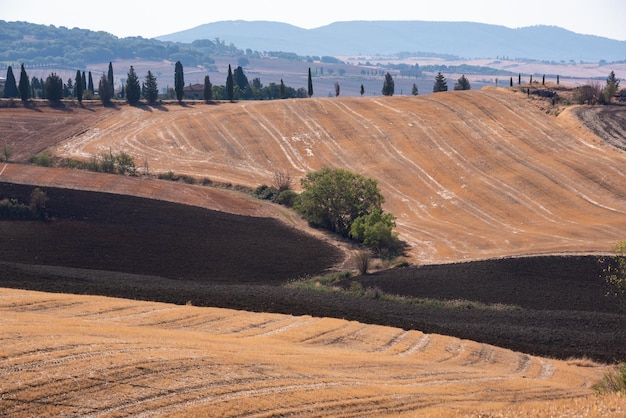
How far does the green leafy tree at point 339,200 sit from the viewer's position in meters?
79.2

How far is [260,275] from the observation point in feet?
199

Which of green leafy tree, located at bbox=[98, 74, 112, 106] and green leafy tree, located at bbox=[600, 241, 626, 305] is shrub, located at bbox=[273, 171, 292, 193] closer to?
green leafy tree, located at bbox=[600, 241, 626, 305]

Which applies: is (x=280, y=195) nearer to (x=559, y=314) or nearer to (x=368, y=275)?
(x=368, y=275)

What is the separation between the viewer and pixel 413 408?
26.3m

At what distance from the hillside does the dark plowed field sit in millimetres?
10209

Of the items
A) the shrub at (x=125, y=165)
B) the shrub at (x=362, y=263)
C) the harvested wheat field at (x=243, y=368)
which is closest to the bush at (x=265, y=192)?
the shrub at (x=125, y=165)

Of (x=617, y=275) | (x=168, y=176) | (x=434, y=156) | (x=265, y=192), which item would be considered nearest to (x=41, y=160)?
(x=168, y=176)

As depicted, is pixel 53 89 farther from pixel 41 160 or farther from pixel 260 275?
pixel 260 275

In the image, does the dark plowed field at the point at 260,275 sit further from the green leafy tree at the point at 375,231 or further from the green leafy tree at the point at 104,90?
the green leafy tree at the point at 104,90

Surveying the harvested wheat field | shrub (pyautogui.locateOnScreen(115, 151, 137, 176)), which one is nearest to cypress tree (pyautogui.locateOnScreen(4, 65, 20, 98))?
shrub (pyautogui.locateOnScreen(115, 151, 137, 176))

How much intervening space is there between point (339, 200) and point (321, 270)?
17.4 m

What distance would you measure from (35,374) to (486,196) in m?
75.3

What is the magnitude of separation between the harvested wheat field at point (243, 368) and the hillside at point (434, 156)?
3216cm

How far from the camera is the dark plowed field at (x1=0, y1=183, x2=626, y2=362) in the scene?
1748 inches
